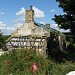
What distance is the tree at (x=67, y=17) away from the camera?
1013 inches

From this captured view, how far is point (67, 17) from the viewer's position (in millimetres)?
26750

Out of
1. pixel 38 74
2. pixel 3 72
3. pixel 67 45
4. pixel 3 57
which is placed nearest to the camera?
pixel 38 74

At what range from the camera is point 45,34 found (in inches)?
1401

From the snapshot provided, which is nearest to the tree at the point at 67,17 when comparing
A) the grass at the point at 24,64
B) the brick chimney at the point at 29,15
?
the grass at the point at 24,64

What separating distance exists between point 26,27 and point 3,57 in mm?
14997

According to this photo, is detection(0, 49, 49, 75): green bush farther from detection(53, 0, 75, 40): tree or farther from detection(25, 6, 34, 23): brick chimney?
detection(25, 6, 34, 23): brick chimney

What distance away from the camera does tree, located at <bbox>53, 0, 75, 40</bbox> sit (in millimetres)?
25734

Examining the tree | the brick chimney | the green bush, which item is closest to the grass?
the green bush

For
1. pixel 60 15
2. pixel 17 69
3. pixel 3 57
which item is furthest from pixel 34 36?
pixel 17 69

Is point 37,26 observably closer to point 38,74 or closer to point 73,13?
point 73,13

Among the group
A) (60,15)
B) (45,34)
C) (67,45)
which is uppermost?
(60,15)

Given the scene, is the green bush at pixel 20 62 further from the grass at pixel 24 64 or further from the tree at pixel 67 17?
the tree at pixel 67 17

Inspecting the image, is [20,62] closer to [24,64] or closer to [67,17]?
[24,64]

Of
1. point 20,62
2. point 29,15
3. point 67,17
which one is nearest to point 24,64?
point 20,62
